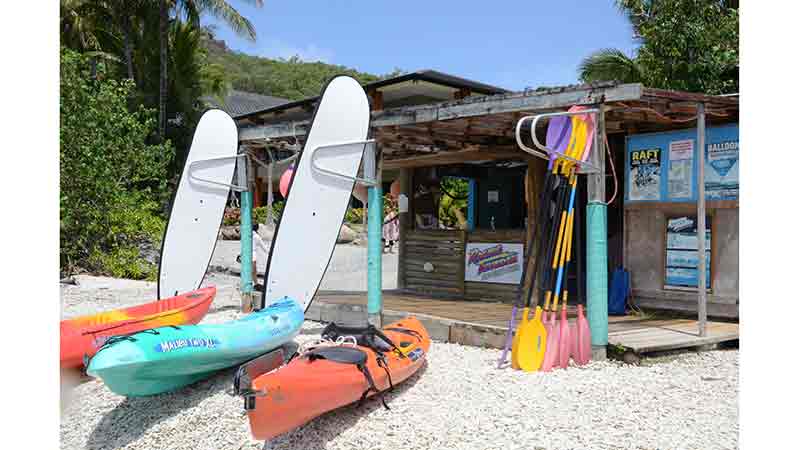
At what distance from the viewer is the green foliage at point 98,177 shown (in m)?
13.6

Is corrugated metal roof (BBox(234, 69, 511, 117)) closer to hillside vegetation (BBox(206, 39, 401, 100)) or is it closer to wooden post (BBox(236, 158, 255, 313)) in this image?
wooden post (BBox(236, 158, 255, 313))

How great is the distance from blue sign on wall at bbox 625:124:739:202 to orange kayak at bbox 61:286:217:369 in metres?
5.08

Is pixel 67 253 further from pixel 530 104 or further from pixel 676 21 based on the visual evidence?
pixel 676 21

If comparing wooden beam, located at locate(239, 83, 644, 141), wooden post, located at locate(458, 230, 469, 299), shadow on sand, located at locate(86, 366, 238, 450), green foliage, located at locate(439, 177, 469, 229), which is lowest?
shadow on sand, located at locate(86, 366, 238, 450)

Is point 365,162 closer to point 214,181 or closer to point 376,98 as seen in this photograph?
point 214,181

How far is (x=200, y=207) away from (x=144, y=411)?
3.82 metres

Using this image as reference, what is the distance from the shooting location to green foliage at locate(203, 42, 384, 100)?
45.2m

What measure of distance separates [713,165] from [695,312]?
5.33ft

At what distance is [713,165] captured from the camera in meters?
7.43

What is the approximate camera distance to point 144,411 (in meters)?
5.61

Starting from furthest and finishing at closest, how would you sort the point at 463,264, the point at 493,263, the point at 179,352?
1. the point at 463,264
2. the point at 493,263
3. the point at 179,352

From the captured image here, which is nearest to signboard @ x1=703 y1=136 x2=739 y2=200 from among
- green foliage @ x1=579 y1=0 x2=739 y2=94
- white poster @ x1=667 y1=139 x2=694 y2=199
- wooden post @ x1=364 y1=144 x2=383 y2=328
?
white poster @ x1=667 y1=139 x2=694 y2=199

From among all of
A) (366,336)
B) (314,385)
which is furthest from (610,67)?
(314,385)

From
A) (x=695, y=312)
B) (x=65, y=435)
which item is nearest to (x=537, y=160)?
(x=695, y=312)
